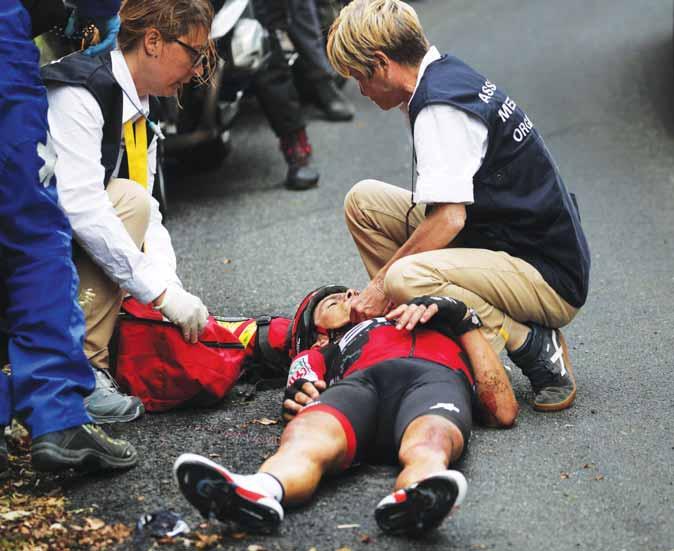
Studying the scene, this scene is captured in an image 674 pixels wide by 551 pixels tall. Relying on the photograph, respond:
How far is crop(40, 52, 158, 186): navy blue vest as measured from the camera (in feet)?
12.6

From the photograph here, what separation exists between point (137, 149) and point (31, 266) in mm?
1067

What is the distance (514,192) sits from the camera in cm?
411

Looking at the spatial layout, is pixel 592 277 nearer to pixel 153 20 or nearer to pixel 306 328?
pixel 306 328

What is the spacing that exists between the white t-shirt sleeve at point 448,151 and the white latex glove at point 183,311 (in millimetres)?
877

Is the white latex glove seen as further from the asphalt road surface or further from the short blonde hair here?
the short blonde hair

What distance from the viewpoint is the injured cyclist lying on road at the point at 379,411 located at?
2.93 meters

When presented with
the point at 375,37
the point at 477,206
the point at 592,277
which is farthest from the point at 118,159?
the point at 592,277

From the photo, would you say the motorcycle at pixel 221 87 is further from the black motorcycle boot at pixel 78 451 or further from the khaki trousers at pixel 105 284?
the black motorcycle boot at pixel 78 451

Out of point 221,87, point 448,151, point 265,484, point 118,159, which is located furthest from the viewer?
point 221,87

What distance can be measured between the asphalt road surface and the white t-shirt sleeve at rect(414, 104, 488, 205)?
82 cm

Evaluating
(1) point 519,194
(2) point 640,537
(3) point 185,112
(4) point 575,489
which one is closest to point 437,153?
(1) point 519,194

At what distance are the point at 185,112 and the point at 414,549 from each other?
4.67m

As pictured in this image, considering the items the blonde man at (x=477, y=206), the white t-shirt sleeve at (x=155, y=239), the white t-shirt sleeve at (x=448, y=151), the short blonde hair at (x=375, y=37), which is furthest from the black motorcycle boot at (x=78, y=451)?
the short blonde hair at (x=375, y=37)

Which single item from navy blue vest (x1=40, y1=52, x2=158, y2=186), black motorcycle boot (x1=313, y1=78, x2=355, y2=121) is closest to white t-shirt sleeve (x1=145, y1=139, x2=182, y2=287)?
navy blue vest (x1=40, y1=52, x2=158, y2=186)
